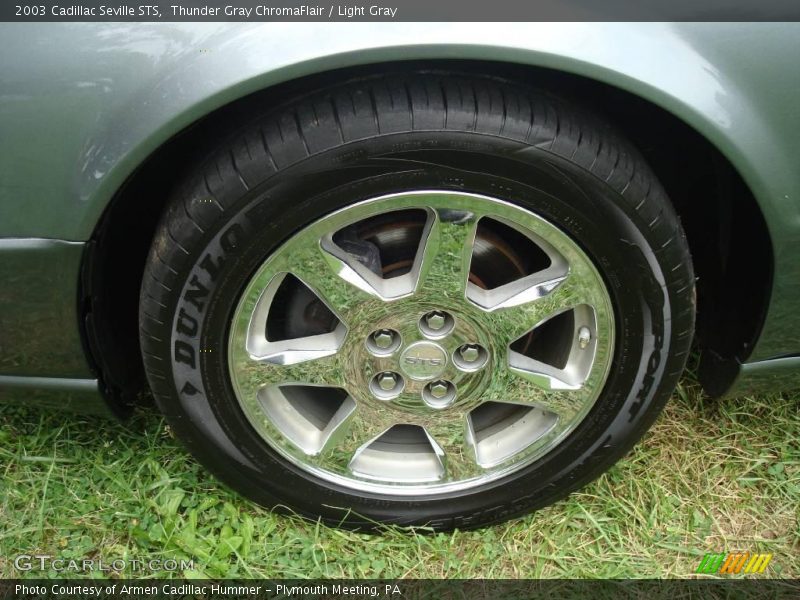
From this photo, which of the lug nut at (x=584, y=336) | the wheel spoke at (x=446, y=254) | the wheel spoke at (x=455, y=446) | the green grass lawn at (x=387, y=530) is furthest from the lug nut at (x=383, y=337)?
the green grass lawn at (x=387, y=530)

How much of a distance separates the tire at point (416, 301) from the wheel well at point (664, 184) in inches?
2.6

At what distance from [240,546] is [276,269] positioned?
0.75m

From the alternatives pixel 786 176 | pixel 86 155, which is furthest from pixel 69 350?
pixel 786 176

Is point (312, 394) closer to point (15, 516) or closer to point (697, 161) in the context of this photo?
point (15, 516)

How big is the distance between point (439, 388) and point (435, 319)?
0.19m

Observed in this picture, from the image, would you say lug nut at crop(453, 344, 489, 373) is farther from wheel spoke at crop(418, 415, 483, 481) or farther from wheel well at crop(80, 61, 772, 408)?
wheel well at crop(80, 61, 772, 408)

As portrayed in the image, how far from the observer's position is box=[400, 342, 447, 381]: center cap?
1.64m

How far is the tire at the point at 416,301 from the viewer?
4.59 ft

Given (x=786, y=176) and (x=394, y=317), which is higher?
(x=786, y=176)

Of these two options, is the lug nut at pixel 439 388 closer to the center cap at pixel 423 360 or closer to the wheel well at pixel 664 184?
the center cap at pixel 423 360

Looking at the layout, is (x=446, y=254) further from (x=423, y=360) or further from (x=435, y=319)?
Result: (x=423, y=360)

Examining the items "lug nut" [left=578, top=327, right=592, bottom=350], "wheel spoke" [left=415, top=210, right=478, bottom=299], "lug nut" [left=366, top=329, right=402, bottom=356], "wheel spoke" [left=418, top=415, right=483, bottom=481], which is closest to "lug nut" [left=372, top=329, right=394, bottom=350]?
"lug nut" [left=366, top=329, right=402, bottom=356]

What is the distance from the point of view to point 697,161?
1622mm

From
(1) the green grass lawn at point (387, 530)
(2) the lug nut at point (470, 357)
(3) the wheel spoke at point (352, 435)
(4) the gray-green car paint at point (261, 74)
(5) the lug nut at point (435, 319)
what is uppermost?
(4) the gray-green car paint at point (261, 74)
